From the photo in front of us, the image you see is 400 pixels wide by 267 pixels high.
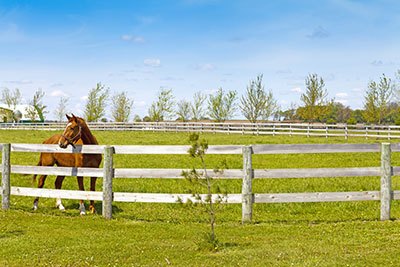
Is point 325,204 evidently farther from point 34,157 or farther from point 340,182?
point 34,157

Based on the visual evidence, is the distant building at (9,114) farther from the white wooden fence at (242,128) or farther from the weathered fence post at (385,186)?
the weathered fence post at (385,186)

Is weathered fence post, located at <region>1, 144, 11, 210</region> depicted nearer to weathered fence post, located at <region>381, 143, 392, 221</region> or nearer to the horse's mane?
the horse's mane

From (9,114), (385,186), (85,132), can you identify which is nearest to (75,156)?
(85,132)

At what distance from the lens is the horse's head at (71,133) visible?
34.0 ft

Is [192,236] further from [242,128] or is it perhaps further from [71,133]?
[242,128]

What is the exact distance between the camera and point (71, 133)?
1052cm

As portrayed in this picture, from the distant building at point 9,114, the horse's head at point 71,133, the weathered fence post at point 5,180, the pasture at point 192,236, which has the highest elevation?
the distant building at point 9,114

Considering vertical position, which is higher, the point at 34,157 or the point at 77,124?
the point at 77,124

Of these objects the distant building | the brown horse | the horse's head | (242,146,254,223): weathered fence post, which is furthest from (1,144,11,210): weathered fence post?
the distant building

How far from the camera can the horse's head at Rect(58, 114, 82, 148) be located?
34.0 feet

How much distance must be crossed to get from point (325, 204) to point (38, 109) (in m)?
84.5

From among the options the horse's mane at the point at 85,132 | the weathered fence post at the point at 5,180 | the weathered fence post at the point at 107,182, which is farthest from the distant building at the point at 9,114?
the weathered fence post at the point at 107,182

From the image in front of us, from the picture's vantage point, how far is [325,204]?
1166 cm

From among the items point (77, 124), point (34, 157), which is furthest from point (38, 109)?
point (77, 124)
